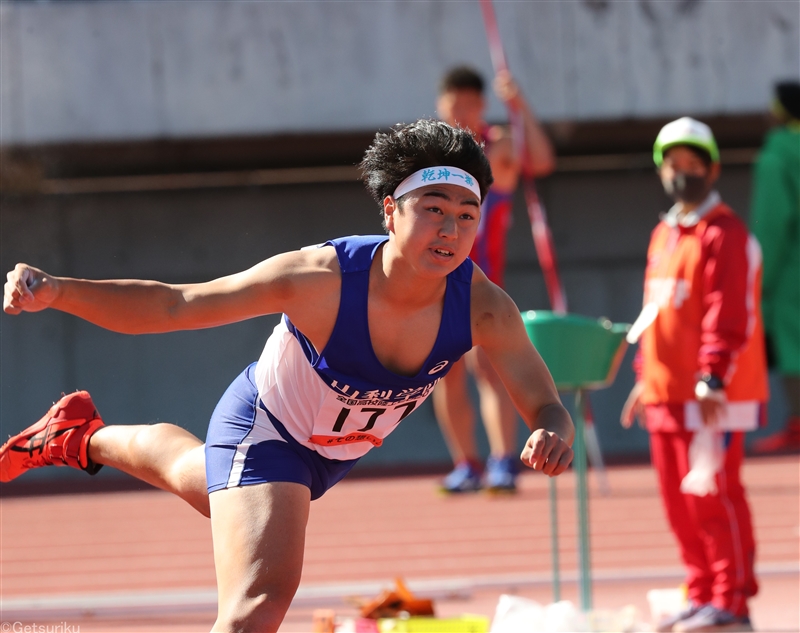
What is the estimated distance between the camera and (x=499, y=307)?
329 centimetres

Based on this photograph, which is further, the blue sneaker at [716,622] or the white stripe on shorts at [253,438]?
the blue sneaker at [716,622]

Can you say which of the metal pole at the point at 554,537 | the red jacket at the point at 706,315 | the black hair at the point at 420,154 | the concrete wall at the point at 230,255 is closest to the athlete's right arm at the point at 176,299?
the black hair at the point at 420,154

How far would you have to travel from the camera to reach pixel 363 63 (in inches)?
353

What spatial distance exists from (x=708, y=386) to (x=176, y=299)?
2.23m

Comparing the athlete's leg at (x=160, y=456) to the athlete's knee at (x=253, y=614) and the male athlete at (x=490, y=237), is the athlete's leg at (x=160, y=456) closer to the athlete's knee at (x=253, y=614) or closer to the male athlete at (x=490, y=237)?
the athlete's knee at (x=253, y=614)

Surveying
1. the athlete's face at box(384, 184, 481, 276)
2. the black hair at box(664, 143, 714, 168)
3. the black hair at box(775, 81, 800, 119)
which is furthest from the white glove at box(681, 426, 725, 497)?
the black hair at box(775, 81, 800, 119)

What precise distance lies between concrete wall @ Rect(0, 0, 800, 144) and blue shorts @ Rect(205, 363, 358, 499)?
5789 mm

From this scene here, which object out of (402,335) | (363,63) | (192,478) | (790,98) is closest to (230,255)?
(363,63)

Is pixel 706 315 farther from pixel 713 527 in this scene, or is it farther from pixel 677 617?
pixel 677 617

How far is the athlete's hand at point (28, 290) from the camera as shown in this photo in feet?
9.77

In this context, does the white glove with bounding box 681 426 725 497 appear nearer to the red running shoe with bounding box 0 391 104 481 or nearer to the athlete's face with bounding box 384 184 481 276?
the athlete's face with bounding box 384 184 481 276

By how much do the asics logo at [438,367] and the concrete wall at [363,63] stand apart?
231 inches

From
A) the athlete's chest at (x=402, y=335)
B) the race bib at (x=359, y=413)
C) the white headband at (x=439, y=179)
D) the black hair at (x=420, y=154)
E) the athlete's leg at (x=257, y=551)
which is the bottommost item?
the athlete's leg at (x=257, y=551)

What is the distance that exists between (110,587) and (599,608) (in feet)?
7.89
